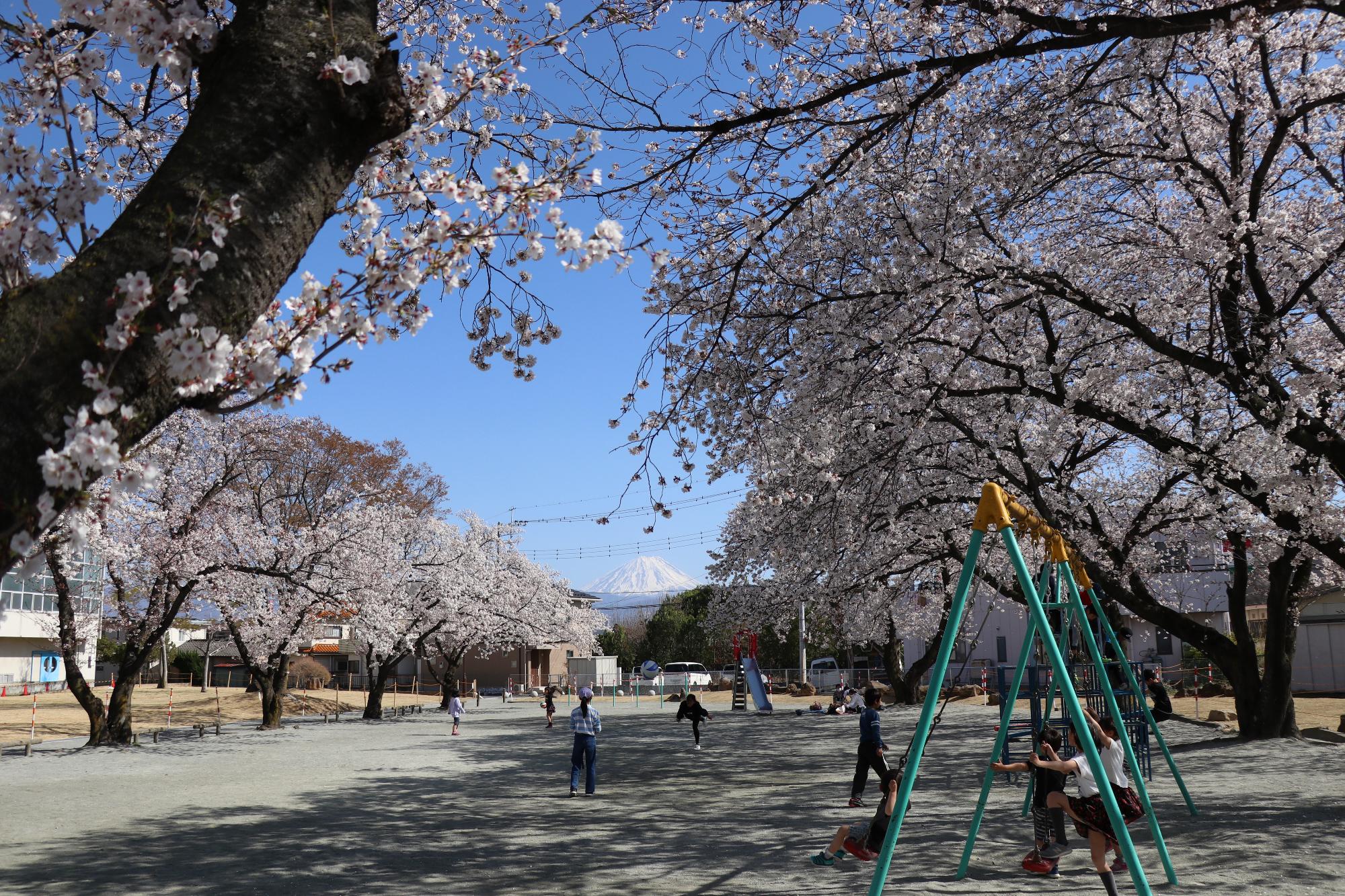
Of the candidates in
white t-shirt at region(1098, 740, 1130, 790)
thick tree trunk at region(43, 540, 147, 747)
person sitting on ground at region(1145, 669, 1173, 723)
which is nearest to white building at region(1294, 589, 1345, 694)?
person sitting on ground at region(1145, 669, 1173, 723)

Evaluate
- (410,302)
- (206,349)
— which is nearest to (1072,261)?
(410,302)

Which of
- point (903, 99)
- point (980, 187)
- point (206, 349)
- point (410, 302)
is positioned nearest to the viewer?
point (206, 349)

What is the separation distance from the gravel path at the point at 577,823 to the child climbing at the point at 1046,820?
0.22 m

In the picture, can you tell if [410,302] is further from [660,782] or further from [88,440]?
[660,782]

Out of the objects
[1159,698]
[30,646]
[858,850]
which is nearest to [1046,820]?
[858,850]

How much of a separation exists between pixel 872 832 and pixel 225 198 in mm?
7591

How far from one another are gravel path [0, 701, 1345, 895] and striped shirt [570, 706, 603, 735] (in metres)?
1.03

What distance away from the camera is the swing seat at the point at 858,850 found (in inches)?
324

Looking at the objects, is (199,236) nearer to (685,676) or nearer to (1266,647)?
(1266,647)

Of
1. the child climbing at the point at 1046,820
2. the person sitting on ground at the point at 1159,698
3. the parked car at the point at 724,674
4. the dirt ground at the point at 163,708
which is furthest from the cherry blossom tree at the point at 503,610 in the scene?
the child climbing at the point at 1046,820

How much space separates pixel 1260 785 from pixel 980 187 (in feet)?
30.9

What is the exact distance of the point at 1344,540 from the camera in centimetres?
1312

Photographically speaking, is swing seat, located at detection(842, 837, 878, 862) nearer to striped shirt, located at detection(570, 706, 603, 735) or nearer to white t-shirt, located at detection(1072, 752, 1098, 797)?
white t-shirt, located at detection(1072, 752, 1098, 797)

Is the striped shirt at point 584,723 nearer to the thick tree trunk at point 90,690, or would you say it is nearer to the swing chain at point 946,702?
the swing chain at point 946,702
